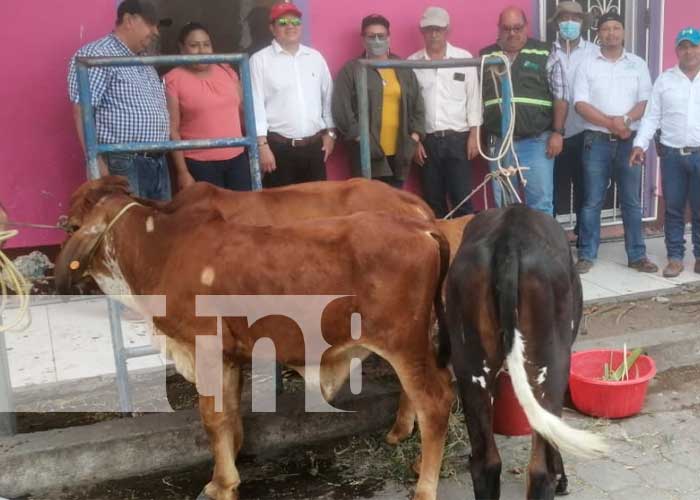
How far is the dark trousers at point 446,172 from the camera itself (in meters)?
6.69

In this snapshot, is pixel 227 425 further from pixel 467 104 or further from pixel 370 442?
pixel 467 104

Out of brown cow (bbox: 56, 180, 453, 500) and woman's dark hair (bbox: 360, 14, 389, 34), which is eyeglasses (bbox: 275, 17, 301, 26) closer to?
woman's dark hair (bbox: 360, 14, 389, 34)

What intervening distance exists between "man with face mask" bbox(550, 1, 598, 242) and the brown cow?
396 cm

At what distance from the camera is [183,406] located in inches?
176

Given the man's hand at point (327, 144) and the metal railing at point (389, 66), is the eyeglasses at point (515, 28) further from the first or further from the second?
the metal railing at point (389, 66)

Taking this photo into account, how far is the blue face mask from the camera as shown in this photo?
6.93 m

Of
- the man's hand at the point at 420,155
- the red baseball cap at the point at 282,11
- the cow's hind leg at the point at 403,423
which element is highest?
the red baseball cap at the point at 282,11

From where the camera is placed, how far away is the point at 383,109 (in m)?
6.37

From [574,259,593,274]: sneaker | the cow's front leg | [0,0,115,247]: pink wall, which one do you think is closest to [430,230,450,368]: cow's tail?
the cow's front leg

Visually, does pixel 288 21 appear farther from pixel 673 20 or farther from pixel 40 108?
pixel 673 20

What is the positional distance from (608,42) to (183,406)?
15.5ft

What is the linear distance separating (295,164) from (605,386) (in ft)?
10.00

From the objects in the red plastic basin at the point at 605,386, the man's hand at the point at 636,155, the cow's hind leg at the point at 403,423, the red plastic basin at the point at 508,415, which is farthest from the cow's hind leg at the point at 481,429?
the man's hand at the point at 636,155

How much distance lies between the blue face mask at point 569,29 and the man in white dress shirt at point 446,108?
0.97 meters
